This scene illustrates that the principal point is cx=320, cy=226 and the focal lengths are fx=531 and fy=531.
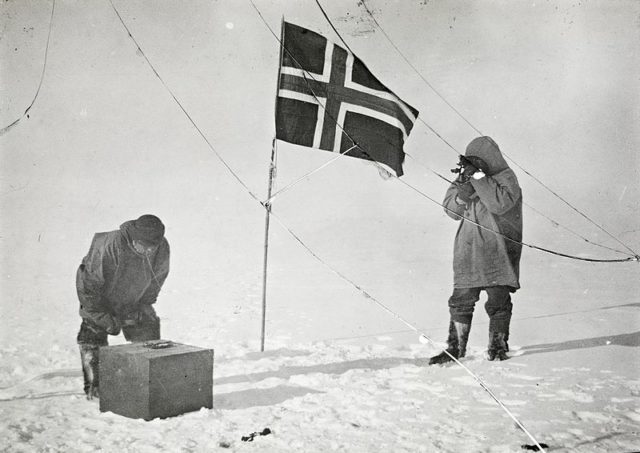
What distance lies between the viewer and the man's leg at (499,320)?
517cm

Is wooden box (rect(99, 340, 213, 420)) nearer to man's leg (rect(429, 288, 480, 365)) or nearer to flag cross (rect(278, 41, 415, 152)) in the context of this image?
man's leg (rect(429, 288, 480, 365))

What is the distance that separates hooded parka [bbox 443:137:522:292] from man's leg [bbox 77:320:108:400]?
10.8 feet

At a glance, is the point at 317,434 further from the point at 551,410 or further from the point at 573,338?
the point at 573,338

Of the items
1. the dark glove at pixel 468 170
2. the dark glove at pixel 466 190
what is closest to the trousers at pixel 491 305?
the dark glove at pixel 466 190

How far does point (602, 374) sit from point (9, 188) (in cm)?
1168

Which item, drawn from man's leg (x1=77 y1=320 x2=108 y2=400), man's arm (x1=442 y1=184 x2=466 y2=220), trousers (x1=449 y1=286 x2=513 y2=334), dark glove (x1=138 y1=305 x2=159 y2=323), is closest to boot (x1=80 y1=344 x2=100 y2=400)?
man's leg (x1=77 y1=320 x2=108 y2=400)

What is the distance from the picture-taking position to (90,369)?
4.02 metres

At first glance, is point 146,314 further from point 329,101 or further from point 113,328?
point 329,101

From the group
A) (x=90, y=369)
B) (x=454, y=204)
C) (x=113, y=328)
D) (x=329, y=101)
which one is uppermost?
(x=329, y=101)

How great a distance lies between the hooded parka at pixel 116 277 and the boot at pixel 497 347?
3187 mm

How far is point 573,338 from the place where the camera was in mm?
5996

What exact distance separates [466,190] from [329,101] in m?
1.74

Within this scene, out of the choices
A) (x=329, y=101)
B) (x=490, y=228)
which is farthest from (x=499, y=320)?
(x=329, y=101)

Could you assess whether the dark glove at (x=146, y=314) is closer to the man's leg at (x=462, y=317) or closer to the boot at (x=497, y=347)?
the man's leg at (x=462, y=317)
